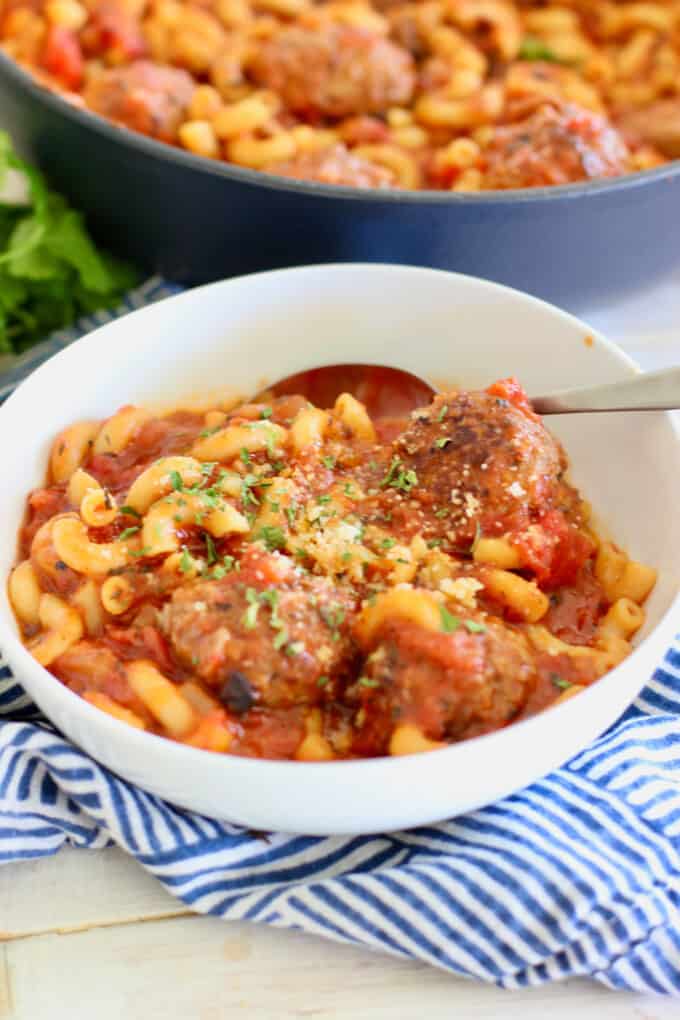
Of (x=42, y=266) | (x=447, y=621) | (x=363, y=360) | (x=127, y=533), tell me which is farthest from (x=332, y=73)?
(x=447, y=621)

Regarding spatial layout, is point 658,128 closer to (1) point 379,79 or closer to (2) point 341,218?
(1) point 379,79

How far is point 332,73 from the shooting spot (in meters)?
4.10

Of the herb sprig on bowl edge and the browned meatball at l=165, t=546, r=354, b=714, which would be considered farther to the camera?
the herb sprig on bowl edge

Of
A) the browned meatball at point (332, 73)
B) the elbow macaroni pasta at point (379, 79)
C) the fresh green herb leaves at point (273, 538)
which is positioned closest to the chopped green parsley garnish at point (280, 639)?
the fresh green herb leaves at point (273, 538)

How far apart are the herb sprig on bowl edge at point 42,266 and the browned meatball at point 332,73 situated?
0.81 m

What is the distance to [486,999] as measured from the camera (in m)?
2.29

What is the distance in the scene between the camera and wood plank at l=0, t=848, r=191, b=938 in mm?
2420

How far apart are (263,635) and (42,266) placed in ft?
6.47

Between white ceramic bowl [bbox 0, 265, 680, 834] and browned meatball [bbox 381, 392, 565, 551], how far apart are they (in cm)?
26

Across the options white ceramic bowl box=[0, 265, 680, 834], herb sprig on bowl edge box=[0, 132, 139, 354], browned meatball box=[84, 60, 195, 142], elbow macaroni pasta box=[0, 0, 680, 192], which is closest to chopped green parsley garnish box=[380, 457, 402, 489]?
white ceramic bowl box=[0, 265, 680, 834]

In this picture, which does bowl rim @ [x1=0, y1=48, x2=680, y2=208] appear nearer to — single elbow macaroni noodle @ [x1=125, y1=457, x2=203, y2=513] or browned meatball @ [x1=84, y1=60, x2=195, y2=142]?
Result: browned meatball @ [x1=84, y1=60, x2=195, y2=142]

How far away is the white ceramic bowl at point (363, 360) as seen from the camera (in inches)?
85.1

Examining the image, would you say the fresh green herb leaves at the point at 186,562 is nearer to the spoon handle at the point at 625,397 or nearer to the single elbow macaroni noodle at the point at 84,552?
the single elbow macaroni noodle at the point at 84,552

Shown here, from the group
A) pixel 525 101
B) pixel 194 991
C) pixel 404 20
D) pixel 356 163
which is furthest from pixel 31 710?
pixel 404 20
